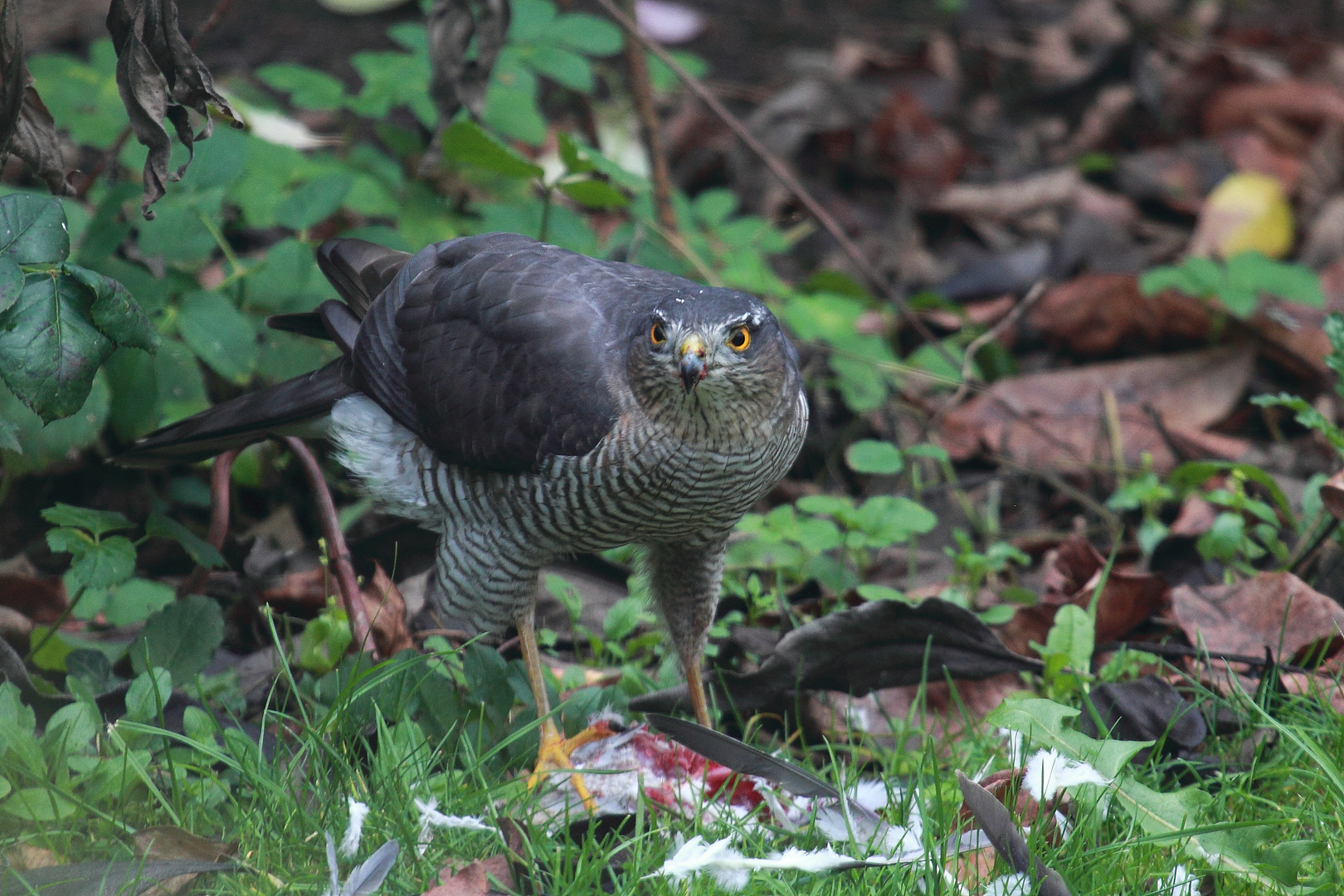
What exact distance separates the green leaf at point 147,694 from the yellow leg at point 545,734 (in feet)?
2.77

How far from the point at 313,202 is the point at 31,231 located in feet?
4.56

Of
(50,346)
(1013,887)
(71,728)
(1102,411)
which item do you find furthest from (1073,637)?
(50,346)

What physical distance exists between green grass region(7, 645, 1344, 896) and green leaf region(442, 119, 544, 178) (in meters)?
1.80

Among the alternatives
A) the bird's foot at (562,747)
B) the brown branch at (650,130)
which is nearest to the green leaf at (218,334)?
the bird's foot at (562,747)

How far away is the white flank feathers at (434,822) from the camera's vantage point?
248cm

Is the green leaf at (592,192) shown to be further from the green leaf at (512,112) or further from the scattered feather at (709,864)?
the scattered feather at (709,864)

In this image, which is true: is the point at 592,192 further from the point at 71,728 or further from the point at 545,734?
the point at 71,728

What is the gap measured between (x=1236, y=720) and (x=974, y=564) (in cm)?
103

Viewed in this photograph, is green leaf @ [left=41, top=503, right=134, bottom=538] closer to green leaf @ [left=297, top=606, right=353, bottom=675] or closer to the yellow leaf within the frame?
green leaf @ [left=297, top=606, right=353, bottom=675]

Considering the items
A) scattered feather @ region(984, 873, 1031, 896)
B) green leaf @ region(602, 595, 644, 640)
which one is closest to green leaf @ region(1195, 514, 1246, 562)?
green leaf @ region(602, 595, 644, 640)

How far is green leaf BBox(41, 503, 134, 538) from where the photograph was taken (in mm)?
3027

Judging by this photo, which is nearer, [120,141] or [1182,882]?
[1182,882]

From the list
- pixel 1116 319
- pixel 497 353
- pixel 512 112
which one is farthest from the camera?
pixel 1116 319

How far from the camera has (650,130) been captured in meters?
5.30
